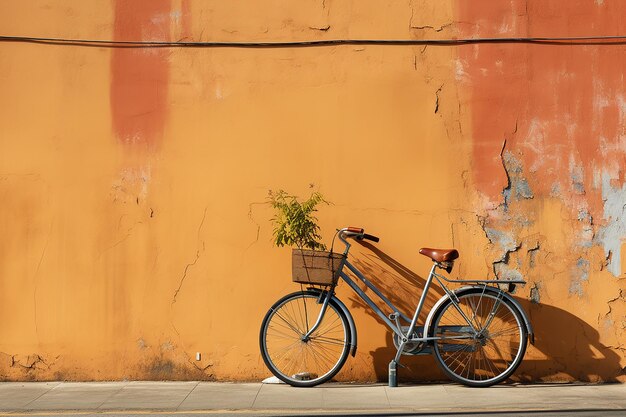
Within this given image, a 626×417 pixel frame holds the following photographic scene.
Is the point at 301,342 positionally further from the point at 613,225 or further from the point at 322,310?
the point at 613,225

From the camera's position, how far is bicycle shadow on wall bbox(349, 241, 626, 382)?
7.77m

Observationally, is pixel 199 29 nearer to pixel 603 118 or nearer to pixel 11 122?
pixel 11 122

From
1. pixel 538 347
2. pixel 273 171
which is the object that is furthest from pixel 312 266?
pixel 538 347

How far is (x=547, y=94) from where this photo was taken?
7898 millimetres

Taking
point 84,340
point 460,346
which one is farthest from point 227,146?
point 460,346

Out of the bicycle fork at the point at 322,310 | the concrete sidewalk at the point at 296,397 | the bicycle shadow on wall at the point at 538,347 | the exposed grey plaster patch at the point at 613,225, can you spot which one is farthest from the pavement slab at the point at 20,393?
the exposed grey plaster patch at the point at 613,225

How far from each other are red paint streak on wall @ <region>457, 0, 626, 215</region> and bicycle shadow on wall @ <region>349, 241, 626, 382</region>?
1071 millimetres

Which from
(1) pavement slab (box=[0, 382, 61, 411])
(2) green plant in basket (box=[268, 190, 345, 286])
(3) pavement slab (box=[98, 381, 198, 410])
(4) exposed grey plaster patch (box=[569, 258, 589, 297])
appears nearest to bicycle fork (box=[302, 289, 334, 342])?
(2) green plant in basket (box=[268, 190, 345, 286])

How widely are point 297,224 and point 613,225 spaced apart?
2945 mm

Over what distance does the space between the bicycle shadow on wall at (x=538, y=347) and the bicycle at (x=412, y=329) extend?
172 millimetres

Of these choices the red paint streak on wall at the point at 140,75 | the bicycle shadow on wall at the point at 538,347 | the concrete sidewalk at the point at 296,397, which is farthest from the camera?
the red paint streak on wall at the point at 140,75

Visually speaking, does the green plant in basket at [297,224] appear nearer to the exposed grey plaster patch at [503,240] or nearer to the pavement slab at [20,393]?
the exposed grey plaster patch at [503,240]

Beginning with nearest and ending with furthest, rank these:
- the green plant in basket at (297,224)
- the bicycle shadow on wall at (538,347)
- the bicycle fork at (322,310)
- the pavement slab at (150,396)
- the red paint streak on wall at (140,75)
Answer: the pavement slab at (150,396) → the green plant in basket at (297,224) → the bicycle fork at (322,310) → the bicycle shadow on wall at (538,347) → the red paint streak on wall at (140,75)

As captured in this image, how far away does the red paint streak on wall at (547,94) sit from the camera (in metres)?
7.85
